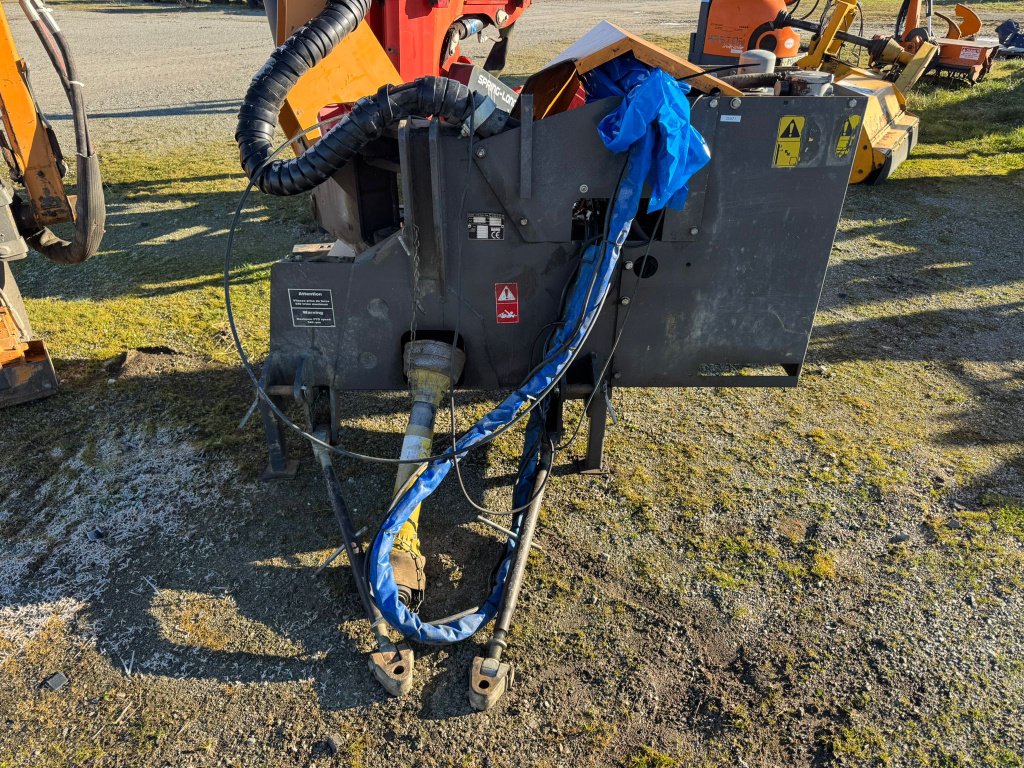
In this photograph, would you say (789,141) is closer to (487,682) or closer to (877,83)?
(487,682)

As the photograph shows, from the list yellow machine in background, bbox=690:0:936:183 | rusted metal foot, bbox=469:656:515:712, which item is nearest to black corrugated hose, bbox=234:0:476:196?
rusted metal foot, bbox=469:656:515:712

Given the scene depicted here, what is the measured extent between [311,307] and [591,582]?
1.95m

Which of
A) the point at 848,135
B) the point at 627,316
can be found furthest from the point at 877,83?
the point at 627,316

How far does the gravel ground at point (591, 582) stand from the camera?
2.75 metres

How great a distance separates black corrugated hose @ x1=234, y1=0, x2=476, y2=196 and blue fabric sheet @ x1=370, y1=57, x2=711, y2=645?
0.73 m

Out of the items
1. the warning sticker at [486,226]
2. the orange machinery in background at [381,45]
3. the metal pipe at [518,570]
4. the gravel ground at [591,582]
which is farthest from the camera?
the orange machinery in background at [381,45]

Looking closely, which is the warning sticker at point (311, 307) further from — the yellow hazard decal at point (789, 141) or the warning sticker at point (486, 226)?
the yellow hazard decal at point (789, 141)

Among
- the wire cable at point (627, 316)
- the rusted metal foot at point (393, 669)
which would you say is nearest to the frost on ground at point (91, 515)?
the rusted metal foot at point (393, 669)

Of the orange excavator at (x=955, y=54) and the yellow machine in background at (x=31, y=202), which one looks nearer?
the yellow machine in background at (x=31, y=202)

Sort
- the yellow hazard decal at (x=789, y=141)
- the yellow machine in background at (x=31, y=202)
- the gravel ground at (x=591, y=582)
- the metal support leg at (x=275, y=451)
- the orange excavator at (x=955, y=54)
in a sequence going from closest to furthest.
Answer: the gravel ground at (x=591, y=582) < the yellow hazard decal at (x=789, y=141) < the metal support leg at (x=275, y=451) < the yellow machine in background at (x=31, y=202) < the orange excavator at (x=955, y=54)


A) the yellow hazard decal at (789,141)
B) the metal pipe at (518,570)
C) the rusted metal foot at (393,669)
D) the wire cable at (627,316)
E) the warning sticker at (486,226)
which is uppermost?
the yellow hazard decal at (789,141)

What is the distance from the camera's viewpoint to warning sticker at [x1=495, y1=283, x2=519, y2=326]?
3588 mm

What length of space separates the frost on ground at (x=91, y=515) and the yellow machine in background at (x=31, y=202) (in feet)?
2.41

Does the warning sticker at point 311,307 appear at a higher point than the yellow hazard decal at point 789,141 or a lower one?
lower
